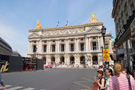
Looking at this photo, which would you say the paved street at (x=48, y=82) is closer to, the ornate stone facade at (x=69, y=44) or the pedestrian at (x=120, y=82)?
the pedestrian at (x=120, y=82)

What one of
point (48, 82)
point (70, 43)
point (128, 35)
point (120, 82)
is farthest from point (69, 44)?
point (120, 82)

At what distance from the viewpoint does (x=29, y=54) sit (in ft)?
196

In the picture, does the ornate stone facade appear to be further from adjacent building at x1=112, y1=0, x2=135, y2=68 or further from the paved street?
the paved street

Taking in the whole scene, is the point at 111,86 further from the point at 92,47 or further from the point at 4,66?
the point at 92,47

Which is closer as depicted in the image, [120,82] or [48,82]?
[120,82]

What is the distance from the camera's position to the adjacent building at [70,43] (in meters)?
50.2

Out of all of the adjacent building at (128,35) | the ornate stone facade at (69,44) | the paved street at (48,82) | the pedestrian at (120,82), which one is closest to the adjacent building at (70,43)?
Answer: the ornate stone facade at (69,44)

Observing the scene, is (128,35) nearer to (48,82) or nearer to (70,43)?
(48,82)

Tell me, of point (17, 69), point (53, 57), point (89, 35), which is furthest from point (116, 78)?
point (53, 57)

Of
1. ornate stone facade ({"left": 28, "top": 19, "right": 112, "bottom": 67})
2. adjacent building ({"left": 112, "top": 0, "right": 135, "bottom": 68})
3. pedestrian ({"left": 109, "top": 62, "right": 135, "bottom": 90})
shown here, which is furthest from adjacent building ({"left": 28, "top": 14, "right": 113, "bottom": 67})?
pedestrian ({"left": 109, "top": 62, "right": 135, "bottom": 90})

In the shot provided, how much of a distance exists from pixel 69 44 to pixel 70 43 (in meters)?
0.74

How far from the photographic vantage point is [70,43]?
55469 mm

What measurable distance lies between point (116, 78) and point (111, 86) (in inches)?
9.0

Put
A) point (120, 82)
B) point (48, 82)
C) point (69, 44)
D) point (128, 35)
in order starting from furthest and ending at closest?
point (69, 44) → point (48, 82) → point (128, 35) → point (120, 82)
